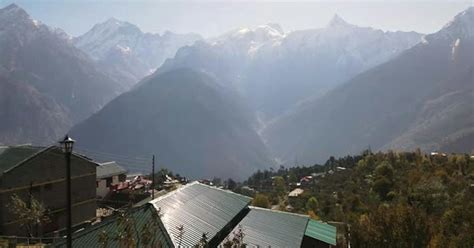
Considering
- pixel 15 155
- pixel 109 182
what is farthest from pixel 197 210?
pixel 109 182

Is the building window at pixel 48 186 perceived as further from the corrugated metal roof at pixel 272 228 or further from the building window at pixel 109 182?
the building window at pixel 109 182

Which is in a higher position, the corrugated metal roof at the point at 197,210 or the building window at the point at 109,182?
the corrugated metal roof at the point at 197,210

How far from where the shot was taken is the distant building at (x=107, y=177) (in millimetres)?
57469

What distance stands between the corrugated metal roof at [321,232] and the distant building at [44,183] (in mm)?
21211

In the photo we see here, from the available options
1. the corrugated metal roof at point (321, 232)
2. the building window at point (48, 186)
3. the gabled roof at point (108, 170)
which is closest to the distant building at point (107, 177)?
the gabled roof at point (108, 170)

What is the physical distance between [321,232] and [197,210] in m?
12.4

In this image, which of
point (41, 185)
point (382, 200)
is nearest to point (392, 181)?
point (382, 200)

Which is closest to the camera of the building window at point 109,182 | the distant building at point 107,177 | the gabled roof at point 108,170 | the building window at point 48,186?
the building window at point 48,186

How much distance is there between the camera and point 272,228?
30766mm

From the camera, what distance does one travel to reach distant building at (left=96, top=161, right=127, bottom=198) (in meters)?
57.5

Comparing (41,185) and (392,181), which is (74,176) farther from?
(392,181)

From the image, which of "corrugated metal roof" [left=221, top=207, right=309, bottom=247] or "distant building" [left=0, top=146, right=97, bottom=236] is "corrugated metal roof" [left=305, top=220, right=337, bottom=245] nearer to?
"corrugated metal roof" [left=221, top=207, right=309, bottom=247]

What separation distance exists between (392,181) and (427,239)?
3849 centimetres

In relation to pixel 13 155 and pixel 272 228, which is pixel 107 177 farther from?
pixel 272 228
